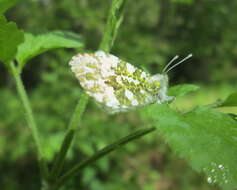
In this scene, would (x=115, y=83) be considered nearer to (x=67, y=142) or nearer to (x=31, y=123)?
(x=67, y=142)

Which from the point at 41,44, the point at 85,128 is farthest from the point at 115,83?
the point at 85,128

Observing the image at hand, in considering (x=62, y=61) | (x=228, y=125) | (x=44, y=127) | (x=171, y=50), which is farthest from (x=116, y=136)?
(x=171, y=50)

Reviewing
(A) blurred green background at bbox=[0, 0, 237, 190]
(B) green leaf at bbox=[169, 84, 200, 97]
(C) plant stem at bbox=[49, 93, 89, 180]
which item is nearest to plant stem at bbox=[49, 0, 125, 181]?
(C) plant stem at bbox=[49, 93, 89, 180]

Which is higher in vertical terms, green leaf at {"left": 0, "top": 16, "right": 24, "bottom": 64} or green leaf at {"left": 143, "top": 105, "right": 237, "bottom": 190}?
green leaf at {"left": 0, "top": 16, "right": 24, "bottom": 64}

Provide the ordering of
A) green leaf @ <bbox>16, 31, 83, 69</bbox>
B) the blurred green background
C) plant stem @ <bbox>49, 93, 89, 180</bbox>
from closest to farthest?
plant stem @ <bbox>49, 93, 89, 180</bbox> → green leaf @ <bbox>16, 31, 83, 69</bbox> → the blurred green background

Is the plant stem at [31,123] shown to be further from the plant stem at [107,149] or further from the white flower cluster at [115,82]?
the white flower cluster at [115,82]

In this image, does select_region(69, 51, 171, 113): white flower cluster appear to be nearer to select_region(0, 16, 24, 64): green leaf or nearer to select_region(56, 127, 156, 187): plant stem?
select_region(56, 127, 156, 187): plant stem
